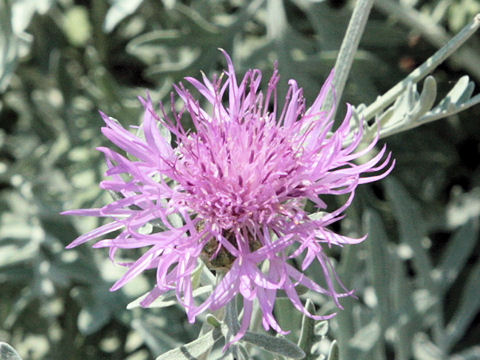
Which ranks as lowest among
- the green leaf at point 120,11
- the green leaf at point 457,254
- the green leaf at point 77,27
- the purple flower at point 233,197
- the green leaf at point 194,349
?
the green leaf at point 77,27

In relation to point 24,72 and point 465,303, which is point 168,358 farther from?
point 24,72

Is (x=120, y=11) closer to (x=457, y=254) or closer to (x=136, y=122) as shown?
(x=136, y=122)

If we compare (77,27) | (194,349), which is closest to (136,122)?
(77,27)

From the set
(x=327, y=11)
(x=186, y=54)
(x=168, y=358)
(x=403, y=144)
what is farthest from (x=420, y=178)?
(x=168, y=358)

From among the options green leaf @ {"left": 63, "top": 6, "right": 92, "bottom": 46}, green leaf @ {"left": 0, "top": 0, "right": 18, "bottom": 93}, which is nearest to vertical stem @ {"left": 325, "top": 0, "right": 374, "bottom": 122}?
green leaf @ {"left": 0, "top": 0, "right": 18, "bottom": 93}

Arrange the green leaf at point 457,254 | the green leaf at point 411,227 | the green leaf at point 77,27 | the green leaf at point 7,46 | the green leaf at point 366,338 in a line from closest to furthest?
the green leaf at point 366,338 < the green leaf at point 7,46 < the green leaf at point 411,227 < the green leaf at point 457,254 < the green leaf at point 77,27

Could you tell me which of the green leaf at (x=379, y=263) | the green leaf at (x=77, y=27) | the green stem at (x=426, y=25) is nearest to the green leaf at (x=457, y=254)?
the green leaf at (x=379, y=263)

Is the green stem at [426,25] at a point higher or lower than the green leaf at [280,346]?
higher

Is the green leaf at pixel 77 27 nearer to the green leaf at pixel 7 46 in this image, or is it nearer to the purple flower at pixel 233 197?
the green leaf at pixel 7 46
